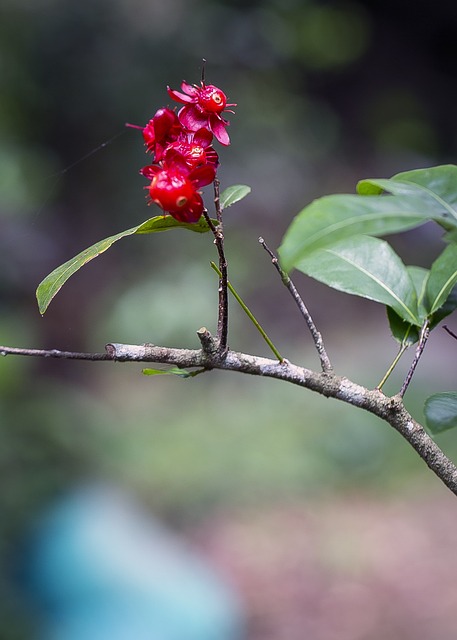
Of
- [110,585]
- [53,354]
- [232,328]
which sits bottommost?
[53,354]

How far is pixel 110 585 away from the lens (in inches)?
87.8

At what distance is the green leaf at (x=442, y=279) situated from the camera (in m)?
0.70

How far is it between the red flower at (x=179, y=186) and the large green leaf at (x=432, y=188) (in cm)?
14

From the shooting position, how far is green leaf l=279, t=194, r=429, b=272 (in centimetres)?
44

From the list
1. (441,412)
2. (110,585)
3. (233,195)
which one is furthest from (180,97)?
(110,585)

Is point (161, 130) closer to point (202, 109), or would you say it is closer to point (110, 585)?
point (202, 109)

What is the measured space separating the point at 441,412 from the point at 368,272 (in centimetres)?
18

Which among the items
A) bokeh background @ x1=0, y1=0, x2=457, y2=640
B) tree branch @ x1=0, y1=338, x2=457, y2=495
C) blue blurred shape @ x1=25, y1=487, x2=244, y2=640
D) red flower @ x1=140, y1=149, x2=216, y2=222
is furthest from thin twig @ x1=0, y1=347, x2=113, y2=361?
blue blurred shape @ x1=25, y1=487, x2=244, y2=640

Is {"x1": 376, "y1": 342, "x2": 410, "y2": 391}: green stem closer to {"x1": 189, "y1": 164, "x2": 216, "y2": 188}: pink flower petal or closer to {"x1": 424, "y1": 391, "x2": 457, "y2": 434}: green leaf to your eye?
{"x1": 424, "y1": 391, "x2": 457, "y2": 434}: green leaf

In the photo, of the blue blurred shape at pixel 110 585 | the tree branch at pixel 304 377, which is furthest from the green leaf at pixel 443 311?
the blue blurred shape at pixel 110 585

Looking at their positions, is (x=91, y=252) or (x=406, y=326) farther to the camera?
(x=406, y=326)

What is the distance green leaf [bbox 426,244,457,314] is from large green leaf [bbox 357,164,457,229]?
105 mm

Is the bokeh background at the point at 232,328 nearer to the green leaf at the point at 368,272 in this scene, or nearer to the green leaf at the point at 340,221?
the green leaf at the point at 368,272

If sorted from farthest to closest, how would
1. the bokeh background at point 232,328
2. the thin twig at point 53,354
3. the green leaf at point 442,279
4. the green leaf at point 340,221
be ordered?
the bokeh background at point 232,328, the green leaf at point 442,279, the thin twig at point 53,354, the green leaf at point 340,221
